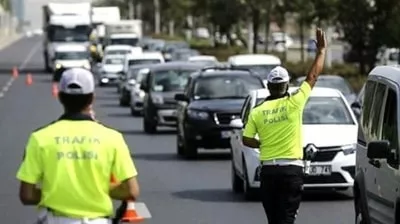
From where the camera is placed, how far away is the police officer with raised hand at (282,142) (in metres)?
11.5

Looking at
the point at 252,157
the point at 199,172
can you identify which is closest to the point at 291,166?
the point at 252,157

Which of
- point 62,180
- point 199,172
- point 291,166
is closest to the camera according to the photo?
point 62,180

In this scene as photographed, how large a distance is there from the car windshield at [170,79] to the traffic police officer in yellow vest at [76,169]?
85.2 feet

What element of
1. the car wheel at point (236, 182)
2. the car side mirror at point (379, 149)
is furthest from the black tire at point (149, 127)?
the car side mirror at point (379, 149)

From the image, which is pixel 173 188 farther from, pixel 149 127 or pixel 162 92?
pixel 162 92

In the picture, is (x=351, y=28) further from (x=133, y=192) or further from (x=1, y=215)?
(x=133, y=192)

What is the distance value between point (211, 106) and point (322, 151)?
24.9ft

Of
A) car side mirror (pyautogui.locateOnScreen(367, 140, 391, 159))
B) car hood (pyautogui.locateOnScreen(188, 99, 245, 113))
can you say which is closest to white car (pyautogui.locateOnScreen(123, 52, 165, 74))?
car hood (pyautogui.locateOnScreen(188, 99, 245, 113))

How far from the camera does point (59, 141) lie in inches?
293

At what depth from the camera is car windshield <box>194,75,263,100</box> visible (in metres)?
26.2

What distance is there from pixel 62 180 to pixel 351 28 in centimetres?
4014

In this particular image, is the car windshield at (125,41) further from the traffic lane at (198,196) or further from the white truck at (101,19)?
the traffic lane at (198,196)

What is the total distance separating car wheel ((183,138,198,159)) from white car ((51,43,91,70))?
41.4 m

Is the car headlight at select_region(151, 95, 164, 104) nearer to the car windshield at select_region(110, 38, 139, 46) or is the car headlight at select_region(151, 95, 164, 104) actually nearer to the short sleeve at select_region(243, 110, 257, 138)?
the short sleeve at select_region(243, 110, 257, 138)
